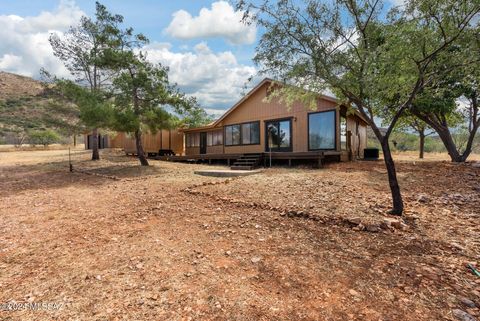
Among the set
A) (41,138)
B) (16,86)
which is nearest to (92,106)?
(41,138)

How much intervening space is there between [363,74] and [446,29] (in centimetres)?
147

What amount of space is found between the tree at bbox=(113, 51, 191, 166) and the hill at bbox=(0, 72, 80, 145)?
3.97 m

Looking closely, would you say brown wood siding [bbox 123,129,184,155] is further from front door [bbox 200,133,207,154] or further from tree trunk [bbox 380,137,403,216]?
tree trunk [bbox 380,137,403,216]

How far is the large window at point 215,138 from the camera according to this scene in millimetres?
18812

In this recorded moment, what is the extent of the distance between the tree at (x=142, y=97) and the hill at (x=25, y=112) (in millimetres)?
3970

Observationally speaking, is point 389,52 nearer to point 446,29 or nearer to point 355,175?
point 446,29

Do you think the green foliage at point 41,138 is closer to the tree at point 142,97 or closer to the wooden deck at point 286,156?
the wooden deck at point 286,156

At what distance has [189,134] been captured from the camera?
21.5m

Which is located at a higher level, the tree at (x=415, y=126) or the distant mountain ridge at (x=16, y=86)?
the distant mountain ridge at (x=16, y=86)

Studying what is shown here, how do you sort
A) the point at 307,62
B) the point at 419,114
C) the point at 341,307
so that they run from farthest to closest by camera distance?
the point at 419,114
the point at 307,62
the point at 341,307

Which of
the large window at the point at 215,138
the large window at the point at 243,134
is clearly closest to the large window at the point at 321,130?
the large window at the point at 243,134

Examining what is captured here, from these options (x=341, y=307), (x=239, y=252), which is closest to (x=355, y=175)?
(x=239, y=252)

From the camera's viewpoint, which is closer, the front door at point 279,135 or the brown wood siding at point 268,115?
the brown wood siding at point 268,115

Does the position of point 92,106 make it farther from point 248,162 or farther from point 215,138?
point 215,138
